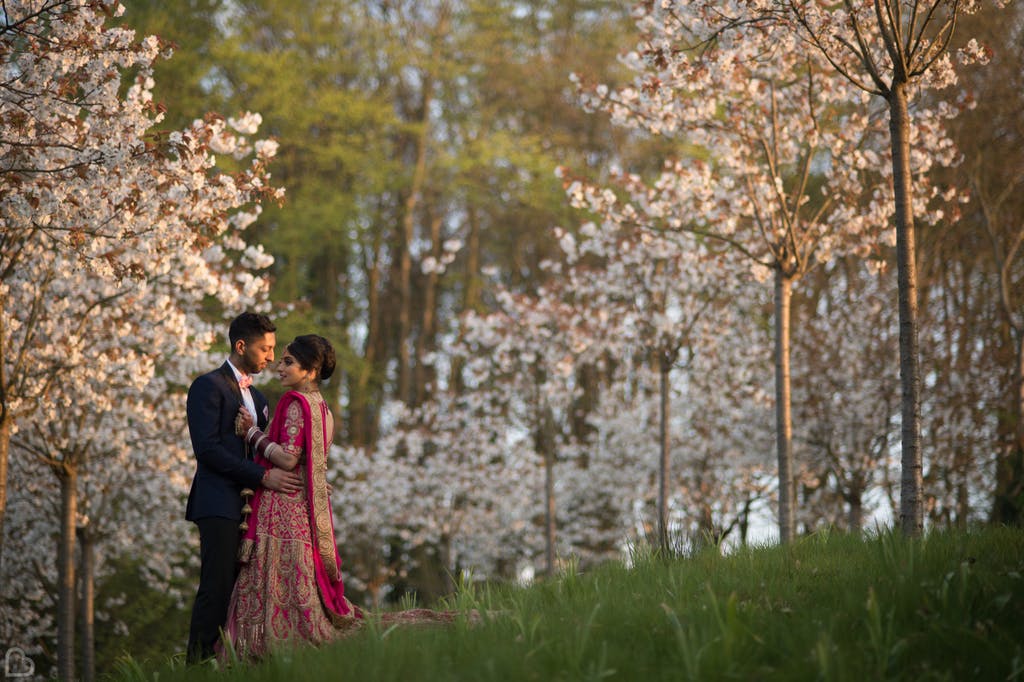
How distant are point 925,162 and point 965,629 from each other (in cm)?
877

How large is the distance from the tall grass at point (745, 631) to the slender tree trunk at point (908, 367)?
3.37 ft

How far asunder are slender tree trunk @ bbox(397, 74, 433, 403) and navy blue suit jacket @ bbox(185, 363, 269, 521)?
20437 millimetres

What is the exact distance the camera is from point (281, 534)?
6262mm

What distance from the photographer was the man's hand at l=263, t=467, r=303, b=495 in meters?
6.28

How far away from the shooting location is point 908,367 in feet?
24.7

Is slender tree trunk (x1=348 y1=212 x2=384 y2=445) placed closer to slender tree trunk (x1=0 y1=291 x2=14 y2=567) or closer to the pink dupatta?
slender tree trunk (x1=0 y1=291 x2=14 y2=567)

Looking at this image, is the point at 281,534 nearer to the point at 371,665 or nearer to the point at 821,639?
the point at 371,665

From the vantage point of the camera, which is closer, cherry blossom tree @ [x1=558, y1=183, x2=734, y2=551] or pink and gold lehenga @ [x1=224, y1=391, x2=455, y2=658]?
pink and gold lehenga @ [x1=224, y1=391, x2=455, y2=658]

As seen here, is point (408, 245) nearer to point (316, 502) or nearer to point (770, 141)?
point (770, 141)

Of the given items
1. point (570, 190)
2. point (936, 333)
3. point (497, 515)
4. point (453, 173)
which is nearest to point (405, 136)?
point (453, 173)

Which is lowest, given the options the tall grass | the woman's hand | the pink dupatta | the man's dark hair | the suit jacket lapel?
the tall grass

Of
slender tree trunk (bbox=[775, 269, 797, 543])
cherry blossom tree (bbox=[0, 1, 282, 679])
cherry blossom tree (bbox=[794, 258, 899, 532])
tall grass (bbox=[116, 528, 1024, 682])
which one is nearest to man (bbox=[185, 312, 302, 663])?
tall grass (bbox=[116, 528, 1024, 682])

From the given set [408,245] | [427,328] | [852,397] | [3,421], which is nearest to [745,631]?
[3,421]

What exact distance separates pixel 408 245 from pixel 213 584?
22.5m
